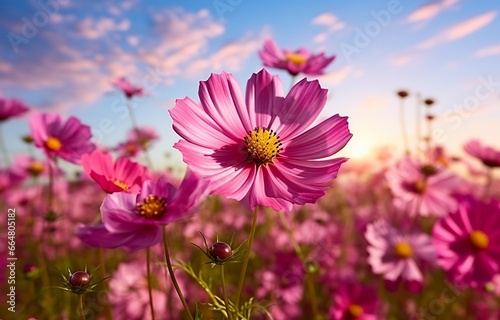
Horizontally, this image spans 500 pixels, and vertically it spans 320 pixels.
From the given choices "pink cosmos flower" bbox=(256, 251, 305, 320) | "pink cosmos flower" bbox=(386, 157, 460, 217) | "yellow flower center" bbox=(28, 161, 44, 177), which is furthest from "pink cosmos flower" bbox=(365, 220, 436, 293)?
"yellow flower center" bbox=(28, 161, 44, 177)

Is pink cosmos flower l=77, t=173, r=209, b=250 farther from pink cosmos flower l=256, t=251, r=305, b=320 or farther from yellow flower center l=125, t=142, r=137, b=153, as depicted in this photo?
yellow flower center l=125, t=142, r=137, b=153

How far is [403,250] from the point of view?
132cm

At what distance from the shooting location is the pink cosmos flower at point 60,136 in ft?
2.76

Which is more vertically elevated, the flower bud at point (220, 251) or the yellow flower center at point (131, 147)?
the yellow flower center at point (131, 147)

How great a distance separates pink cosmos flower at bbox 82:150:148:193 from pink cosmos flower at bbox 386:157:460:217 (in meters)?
0.97

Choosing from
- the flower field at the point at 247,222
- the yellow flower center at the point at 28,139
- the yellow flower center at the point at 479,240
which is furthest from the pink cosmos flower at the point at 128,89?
the yellow flower center at the point at 479,240

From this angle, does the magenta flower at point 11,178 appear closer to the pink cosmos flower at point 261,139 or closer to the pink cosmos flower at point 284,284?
the pink cosmos flower at point 284,284

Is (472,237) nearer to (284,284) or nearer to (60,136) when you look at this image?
(284,284)

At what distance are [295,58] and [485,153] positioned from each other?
0.83m

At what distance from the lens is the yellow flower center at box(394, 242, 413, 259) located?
1.31 meters

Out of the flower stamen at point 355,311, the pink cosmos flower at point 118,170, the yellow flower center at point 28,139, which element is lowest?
the flower stamen at point 355,311

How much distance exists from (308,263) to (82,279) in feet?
2.06

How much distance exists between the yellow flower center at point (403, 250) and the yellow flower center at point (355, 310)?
0.63ft

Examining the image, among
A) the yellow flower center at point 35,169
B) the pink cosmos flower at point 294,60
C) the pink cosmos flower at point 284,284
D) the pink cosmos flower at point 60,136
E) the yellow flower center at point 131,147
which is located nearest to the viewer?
the pink cosmos flower at point 60,136
